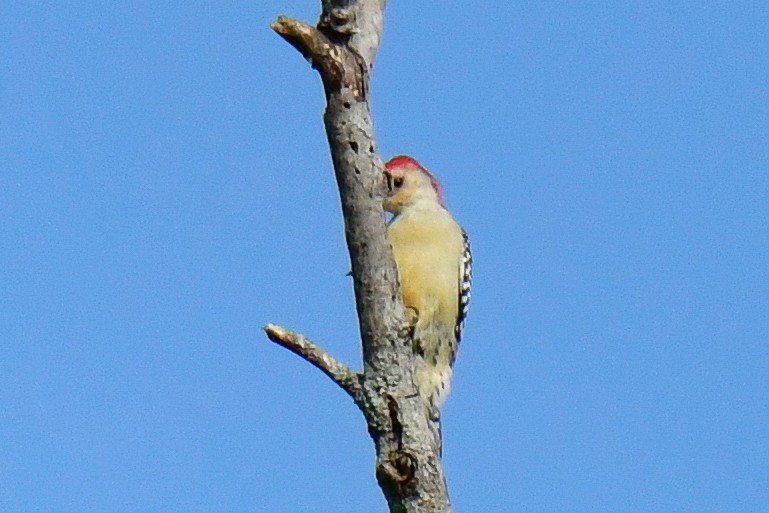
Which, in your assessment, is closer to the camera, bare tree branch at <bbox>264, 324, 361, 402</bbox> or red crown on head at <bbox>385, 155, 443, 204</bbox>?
bare tree branch at <bbox>264, 324, 361, 402</bbox>

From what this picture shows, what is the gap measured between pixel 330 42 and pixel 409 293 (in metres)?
4.35

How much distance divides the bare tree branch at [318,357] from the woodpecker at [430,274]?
10.4 feet

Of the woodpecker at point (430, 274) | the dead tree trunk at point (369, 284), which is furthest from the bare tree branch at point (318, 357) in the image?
the woodpecker at point (430, 274)

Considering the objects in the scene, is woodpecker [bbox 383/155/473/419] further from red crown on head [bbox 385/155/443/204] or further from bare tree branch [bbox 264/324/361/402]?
bare tree branch [bbox 264/324/361/402]

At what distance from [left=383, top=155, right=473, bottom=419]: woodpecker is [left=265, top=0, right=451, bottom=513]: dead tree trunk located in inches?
127

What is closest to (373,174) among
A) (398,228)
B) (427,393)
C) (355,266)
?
(355,266)

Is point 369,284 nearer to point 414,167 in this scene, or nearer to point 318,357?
point 318,357

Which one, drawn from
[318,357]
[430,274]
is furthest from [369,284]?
[430,274]

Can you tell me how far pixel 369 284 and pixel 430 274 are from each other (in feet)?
13.3

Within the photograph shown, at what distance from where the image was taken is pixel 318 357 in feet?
20.9

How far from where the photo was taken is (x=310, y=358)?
6.39 meters

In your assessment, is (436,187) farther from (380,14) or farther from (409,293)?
(380,14)

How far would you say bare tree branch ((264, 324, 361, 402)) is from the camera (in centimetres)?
633

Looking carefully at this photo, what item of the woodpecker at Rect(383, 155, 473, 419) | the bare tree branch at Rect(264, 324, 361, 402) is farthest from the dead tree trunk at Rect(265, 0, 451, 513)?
the woodpecker at Rect(383, 155, 473, 419)
